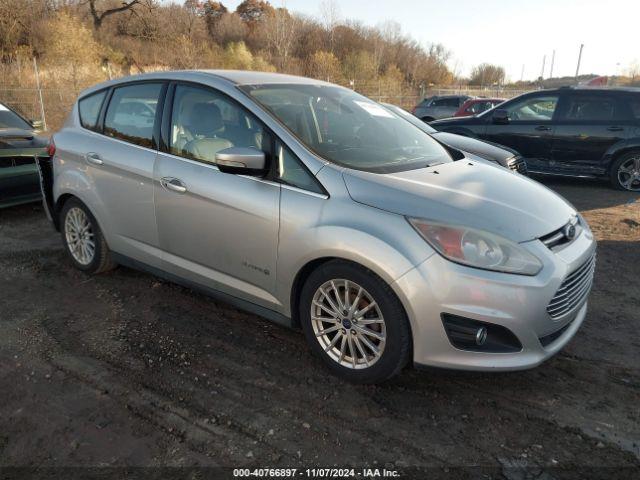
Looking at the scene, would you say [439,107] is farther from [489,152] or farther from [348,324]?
[348,324]

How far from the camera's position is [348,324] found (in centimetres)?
273

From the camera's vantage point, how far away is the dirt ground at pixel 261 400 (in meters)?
2.28

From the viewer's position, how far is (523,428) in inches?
97.0

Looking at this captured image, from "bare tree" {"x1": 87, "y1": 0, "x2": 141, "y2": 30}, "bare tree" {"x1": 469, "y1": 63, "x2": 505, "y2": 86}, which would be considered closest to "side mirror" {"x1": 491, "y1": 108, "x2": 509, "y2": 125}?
"bare tree" {"x1": 87, "y1": 0, "x2": 141, "y2": 30}

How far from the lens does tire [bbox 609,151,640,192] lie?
7.96 metres

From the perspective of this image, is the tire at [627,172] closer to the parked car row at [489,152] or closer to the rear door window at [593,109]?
the rear door window at [593,109]

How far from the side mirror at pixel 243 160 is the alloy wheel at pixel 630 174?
7445 millimetres

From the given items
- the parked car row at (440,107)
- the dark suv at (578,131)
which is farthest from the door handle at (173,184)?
the parked car row at (440,107)

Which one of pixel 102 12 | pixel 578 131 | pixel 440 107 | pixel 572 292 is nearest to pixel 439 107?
pixel 440 107

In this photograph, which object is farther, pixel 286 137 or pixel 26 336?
pixel 26 336

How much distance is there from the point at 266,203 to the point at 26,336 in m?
2.00

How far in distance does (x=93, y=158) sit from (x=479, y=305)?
3.21m

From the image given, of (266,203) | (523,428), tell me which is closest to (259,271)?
(266,203)

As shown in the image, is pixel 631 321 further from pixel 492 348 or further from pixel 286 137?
pixel 286 137
